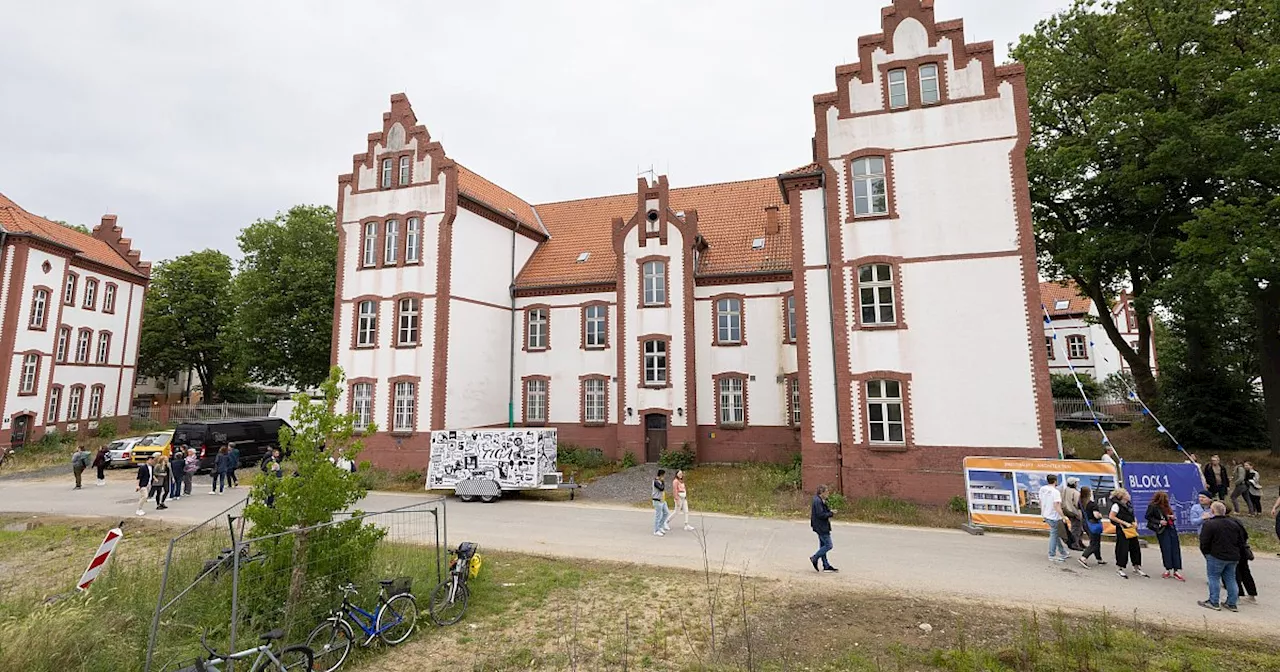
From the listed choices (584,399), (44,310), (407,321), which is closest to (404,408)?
(407,321)

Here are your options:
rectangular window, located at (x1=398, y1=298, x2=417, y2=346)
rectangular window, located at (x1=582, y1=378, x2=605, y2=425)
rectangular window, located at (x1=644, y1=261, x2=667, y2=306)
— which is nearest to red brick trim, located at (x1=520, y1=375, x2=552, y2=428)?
rectangular window, located at (x1=582, y1=378, x2=605, y2=425)

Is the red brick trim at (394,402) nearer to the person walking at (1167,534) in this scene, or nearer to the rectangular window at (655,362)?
the rectangular window at (655,362)

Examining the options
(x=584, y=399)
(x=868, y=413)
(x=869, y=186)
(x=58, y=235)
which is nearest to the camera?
(x=868, y=413)

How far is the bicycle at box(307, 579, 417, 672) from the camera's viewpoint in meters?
6.52

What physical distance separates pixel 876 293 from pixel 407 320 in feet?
60.0

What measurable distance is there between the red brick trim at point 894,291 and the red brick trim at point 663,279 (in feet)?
29.4

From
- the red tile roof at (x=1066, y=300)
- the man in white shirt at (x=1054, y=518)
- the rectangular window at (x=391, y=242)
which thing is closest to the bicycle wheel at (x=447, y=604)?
the man in white shirt at (x=1054, y=518)

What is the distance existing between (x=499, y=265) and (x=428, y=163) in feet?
17.7

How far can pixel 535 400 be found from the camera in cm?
2672

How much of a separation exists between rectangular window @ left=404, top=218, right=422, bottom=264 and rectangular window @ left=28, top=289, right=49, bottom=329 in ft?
71.8

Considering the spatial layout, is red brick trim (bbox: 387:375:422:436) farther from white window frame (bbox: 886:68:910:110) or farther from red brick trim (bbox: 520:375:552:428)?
white window frame (bbox: 886:68:910:110)

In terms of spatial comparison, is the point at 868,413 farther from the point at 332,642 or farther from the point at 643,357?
the point at 332,642

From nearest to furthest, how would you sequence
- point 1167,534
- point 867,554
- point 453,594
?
point 453,594
point 1167,534
point 867,554

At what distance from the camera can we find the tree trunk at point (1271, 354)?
64.7 feet
